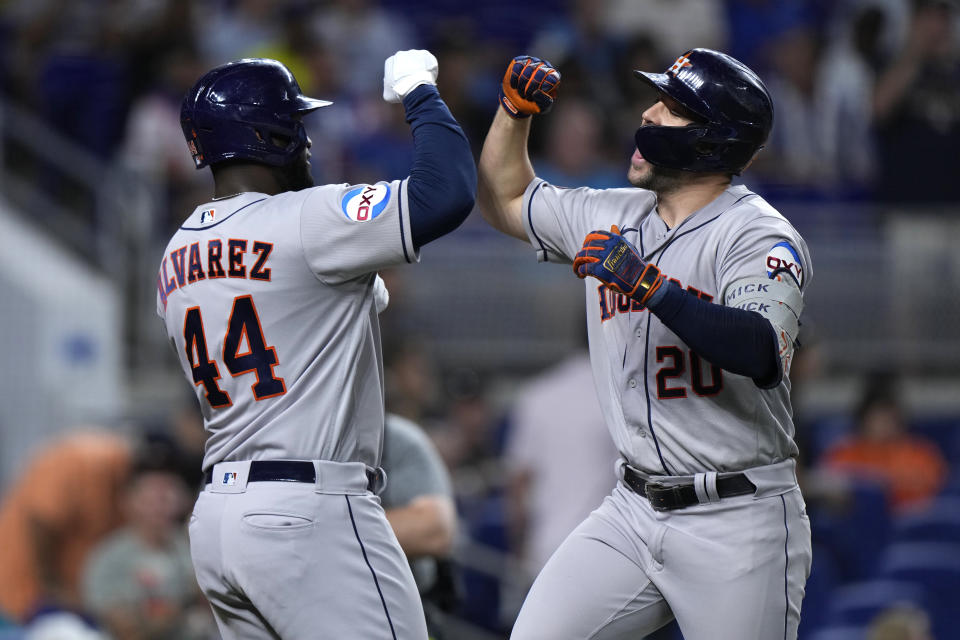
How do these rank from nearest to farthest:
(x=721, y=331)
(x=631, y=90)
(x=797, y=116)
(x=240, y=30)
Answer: (x=721, y=331), (x=631, y=90), (x=797, y=116), (x=240, y=30)

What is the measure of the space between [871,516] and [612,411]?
395cm

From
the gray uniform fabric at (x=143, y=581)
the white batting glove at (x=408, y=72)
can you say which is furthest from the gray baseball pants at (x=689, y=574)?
the gray uniform fabric at (x=143, y=581)


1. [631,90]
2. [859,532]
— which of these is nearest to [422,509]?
[859,532]

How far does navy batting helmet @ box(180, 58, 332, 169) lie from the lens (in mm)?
3416

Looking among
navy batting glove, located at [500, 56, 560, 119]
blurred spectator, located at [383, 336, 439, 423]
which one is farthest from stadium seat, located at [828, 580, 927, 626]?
navy batting glove, located at [500, 56, 560, 119]

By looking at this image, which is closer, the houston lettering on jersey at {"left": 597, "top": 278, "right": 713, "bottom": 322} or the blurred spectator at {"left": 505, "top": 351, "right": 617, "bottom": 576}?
the houston lettering on jersey at {"left": 597, "top": 278, "right": 713, "bottom": 322}

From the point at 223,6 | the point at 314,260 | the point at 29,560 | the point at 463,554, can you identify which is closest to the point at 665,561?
the point at 314,260

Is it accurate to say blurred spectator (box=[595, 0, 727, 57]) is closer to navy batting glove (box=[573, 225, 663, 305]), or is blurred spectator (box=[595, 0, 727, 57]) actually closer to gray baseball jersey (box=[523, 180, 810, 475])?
gray baseball jersey (box=[523, 180, 810, 475])

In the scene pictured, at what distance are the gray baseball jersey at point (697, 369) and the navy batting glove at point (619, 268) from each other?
22cm

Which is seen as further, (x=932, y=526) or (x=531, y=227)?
(x=932, y=526)

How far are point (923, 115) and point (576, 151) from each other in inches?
77.9

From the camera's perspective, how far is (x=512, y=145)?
12.5ft

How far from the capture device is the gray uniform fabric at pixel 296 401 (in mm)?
3246

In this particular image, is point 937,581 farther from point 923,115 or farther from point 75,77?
point 75,77
